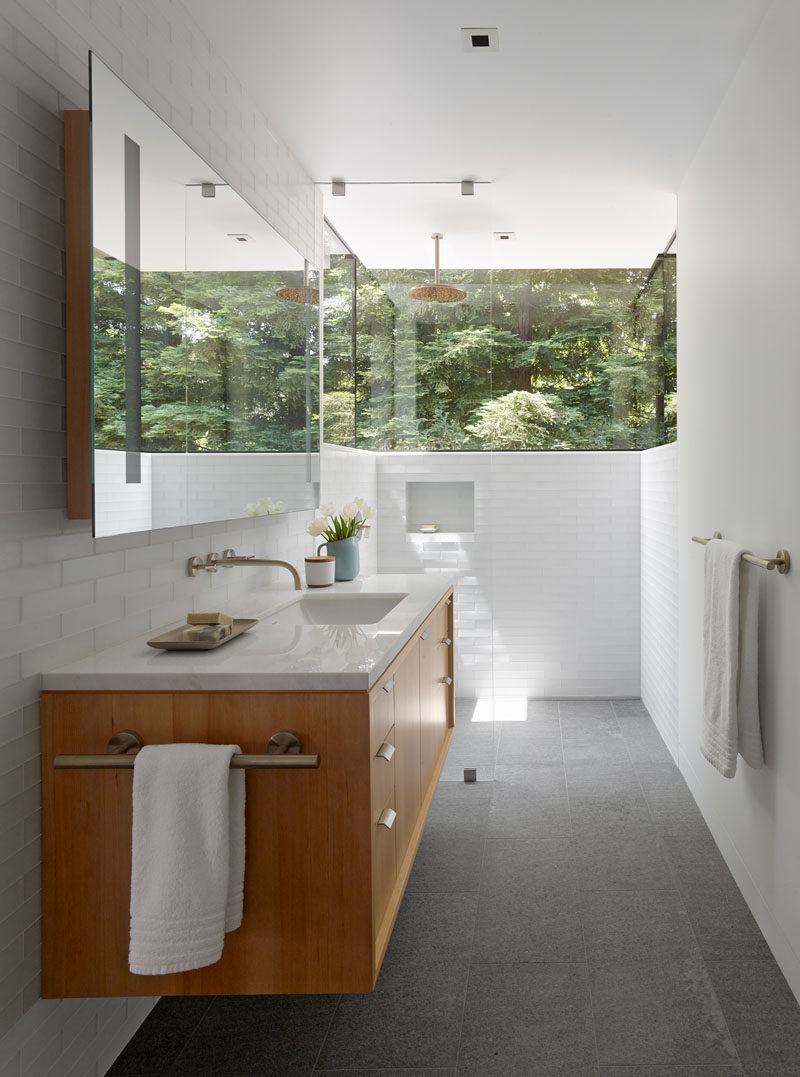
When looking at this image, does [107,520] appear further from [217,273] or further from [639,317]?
[639,317]

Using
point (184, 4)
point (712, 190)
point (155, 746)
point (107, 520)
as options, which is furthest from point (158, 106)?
point (712, 190)

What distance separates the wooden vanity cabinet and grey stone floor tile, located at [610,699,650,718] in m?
3.84

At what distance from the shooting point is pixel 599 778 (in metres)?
4.24

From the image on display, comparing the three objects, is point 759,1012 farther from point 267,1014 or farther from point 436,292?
point 436,292

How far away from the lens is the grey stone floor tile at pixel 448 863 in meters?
3.10

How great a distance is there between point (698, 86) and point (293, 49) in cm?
145

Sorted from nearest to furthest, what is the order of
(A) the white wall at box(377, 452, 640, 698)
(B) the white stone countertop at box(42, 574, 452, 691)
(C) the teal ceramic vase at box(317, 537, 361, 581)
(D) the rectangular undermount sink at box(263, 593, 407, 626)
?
(B) the white stone countertop at box(42, 574, 452, 691) < (D) the rectangular undermount sink at box(263, 593, 407, 626) < (C) the teal ceramic vase at box(317, 537, 361, 581) < (A) the white wall at box(377, 452, 640, 698)

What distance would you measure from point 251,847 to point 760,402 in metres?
2.02

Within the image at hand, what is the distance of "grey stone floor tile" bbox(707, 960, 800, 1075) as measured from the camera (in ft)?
6.97

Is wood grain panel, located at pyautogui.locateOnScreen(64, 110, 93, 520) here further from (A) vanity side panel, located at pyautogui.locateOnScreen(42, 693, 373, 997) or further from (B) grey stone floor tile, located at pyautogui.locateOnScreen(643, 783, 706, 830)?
(B) grey stone floor tile, located at pyautogui.locateOnScreen(643, 783, 706, 830)

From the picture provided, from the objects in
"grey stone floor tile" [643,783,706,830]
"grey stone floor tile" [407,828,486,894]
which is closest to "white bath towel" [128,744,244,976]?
"grey stone floor tile" [407,828,486,894]

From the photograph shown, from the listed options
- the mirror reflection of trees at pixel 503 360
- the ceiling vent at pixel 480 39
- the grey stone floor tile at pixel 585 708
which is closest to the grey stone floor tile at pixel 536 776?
the grey stone floor tile at pixel 585 708

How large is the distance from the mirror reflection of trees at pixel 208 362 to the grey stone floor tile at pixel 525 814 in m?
1.77

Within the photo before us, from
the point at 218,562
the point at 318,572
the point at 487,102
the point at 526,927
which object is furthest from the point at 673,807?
the point at 487,102
